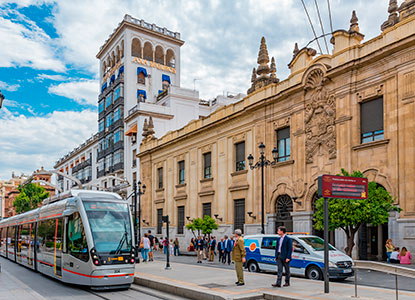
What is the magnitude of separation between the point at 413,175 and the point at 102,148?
51058mm

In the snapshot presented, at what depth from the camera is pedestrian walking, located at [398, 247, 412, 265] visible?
19547mm

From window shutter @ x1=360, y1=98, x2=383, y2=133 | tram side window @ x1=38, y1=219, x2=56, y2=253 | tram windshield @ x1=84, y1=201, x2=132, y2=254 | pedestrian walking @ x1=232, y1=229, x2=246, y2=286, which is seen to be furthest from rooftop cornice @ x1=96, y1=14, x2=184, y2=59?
pedestrian walking @ x1=232, y1=229, x2=246, y2=286

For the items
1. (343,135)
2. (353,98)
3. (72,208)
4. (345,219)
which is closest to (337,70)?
(353,98)

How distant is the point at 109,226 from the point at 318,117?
15399 millimetres

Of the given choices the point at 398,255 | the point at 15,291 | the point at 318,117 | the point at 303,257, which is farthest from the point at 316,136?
the point at 15,291

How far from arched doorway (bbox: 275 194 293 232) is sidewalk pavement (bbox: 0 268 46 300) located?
639 inches

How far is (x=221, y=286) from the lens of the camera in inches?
523

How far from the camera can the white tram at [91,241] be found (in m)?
13.9

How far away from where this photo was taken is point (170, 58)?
209 ft

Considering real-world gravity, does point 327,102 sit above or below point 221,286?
above

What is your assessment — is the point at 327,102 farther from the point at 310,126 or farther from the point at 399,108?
the point at 399,108

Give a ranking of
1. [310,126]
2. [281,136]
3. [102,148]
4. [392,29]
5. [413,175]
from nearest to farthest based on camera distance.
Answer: [413,175], [392,29], [310,126], [281,136], [102,148]

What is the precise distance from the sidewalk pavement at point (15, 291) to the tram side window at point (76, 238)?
1.65m

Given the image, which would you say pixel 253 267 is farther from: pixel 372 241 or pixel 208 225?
pixel 208 225
